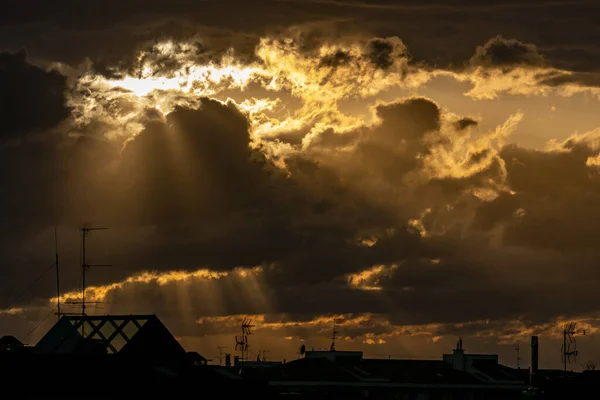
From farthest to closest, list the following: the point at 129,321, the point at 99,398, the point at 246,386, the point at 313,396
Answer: the point at 313,396 < the point at 129,321 < the point at 246,386 < the point at 99,398

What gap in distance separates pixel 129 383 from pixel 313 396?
51.9m

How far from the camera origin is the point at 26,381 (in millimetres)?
148125

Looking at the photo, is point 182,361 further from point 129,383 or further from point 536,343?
point 536,343

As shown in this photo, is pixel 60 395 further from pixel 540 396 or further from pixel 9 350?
pixel 540 396

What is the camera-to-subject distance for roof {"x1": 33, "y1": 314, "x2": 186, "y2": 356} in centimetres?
16362

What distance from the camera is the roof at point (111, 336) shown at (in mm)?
163625

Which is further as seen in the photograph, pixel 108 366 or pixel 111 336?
pixel 111 336

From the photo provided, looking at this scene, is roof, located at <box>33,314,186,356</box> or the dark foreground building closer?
the dark foreground building

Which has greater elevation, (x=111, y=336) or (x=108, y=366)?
(x=111, y=336)

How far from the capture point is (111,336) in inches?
6540

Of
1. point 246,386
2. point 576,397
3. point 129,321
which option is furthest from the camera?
point 576,397

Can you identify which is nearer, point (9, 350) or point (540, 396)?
point (9, 350)

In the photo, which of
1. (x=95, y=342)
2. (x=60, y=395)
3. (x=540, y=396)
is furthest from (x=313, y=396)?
(x=60, y=395)

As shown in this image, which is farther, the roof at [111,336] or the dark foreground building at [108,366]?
the roof at [111,336]
